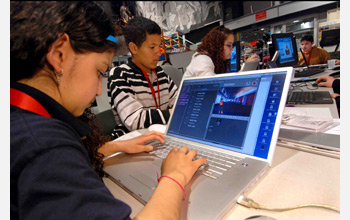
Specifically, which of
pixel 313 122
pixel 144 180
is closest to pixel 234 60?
pixel 313 122

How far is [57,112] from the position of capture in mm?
393

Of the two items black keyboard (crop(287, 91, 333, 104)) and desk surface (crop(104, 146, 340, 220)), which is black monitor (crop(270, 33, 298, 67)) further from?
desk surface (crop(104, 146, 340, 220))

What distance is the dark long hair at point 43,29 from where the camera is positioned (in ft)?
1.06

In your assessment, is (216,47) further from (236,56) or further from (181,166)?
(181,166)

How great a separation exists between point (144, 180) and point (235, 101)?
382mm

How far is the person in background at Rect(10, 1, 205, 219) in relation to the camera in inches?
11.1

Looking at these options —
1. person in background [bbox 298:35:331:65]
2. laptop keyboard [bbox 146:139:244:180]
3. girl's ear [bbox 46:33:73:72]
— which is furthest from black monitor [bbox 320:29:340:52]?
girl's ear [bbox 46:33:73:72]

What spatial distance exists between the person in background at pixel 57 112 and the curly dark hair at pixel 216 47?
188cm

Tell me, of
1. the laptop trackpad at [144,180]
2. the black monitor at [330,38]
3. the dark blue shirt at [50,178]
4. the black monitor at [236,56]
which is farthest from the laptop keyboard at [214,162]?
the black monitor at [330,38]

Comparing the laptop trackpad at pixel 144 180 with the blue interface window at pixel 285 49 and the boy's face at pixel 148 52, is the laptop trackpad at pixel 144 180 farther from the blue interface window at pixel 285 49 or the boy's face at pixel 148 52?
the blue interface window at pixel 285 49

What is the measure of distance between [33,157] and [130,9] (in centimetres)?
71

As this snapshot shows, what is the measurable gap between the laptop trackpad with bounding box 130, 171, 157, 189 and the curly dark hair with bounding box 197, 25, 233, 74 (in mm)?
1840

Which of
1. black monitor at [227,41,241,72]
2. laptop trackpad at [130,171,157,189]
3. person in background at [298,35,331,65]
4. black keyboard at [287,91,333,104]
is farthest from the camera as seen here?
person in background at [298,35,331,65]

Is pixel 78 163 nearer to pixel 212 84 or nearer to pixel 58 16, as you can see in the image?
pixel 58 16
